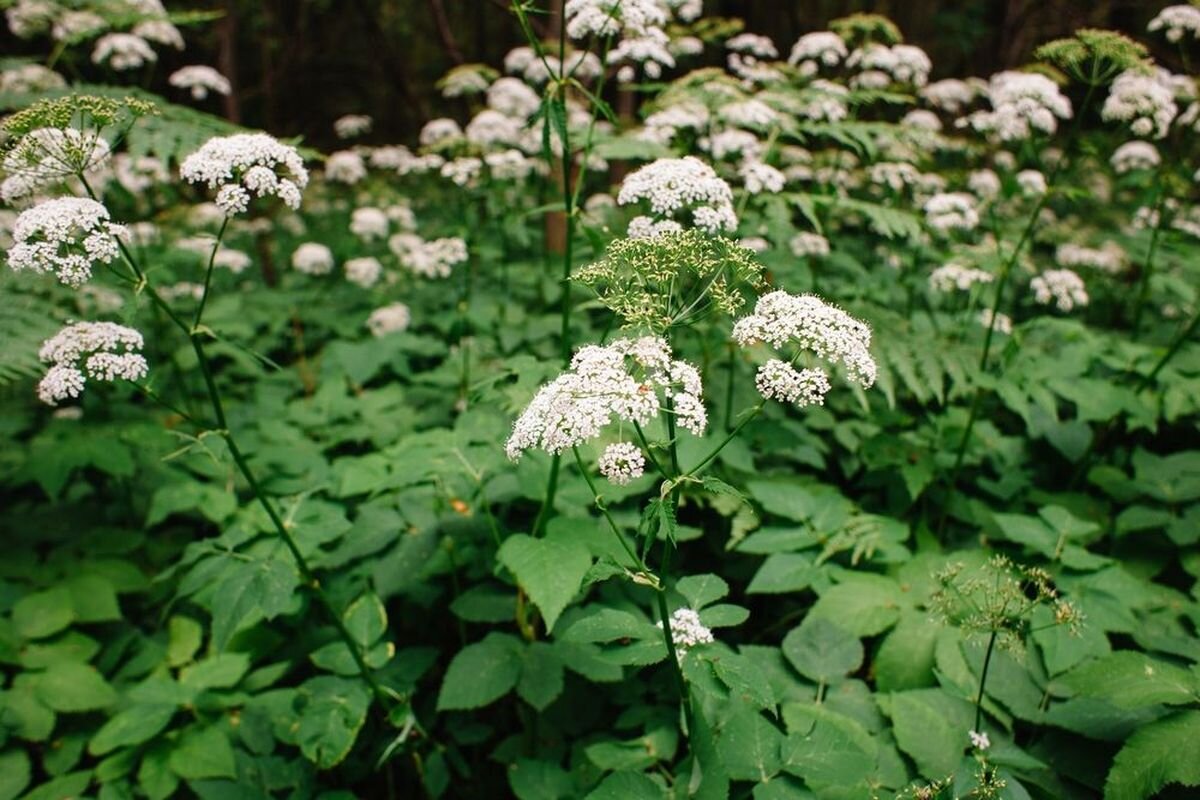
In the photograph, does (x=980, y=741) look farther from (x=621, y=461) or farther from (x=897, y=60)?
(x=897, y=60)

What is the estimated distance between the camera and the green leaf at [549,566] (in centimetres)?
211

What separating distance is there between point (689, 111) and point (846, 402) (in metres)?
1.86

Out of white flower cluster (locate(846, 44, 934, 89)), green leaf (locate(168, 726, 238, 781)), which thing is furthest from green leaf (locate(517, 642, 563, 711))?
white flower cluster (locate(846, 44, 934, 89))

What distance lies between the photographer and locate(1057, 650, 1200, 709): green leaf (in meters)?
2.15

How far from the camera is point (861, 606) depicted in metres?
2.77

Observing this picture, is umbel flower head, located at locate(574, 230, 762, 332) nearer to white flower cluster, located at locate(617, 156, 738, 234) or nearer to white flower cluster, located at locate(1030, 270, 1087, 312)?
white flower cluster, located at locate(617, 156, 738, 234)

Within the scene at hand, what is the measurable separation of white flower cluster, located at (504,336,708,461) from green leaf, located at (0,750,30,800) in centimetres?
252

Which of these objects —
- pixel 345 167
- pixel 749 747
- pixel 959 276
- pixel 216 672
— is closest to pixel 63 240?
pixel 216 672

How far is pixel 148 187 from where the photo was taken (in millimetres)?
6121

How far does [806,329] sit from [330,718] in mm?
2109

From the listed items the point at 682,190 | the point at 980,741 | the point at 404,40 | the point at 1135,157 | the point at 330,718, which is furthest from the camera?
the point at 404,40

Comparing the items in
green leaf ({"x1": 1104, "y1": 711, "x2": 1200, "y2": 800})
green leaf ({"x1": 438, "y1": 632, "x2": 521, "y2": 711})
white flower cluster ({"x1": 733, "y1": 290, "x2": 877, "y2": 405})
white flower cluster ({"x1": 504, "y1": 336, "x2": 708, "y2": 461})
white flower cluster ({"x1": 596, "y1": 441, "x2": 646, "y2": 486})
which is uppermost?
white flower cluster ({"x1": 733, "y1": 290, "x2": 877, "y2": 405})

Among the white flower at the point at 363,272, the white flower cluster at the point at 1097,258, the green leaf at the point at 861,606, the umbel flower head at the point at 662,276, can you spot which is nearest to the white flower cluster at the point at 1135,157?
the white flower cluster at the point at 1097,258

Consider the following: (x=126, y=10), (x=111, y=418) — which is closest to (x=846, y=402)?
(x=111, y=418)
